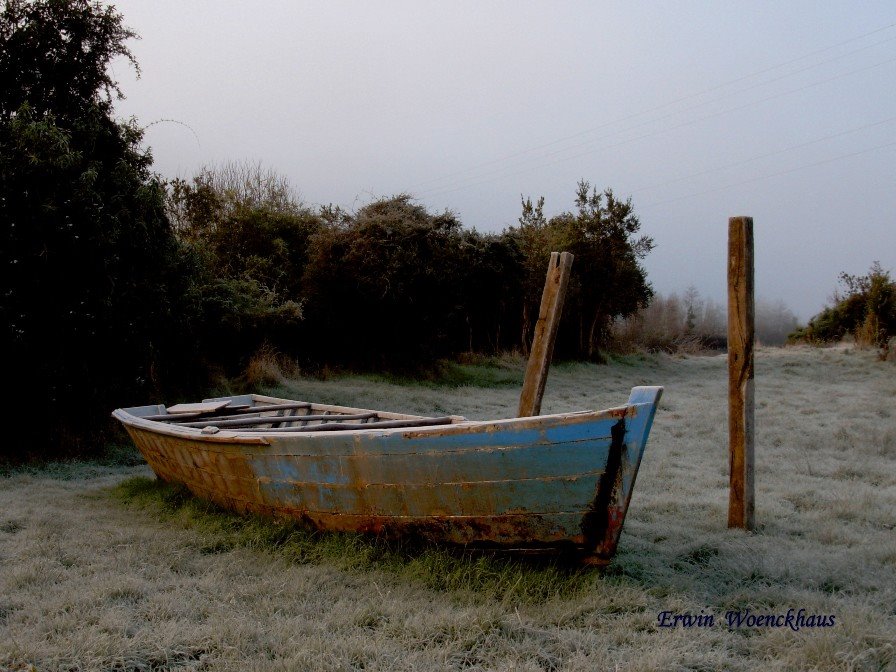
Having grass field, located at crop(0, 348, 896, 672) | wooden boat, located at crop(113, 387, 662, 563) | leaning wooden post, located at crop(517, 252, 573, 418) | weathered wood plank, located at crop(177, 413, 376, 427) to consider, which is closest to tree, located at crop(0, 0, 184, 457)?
grass field, located at crop(0, 348, 896, 672)

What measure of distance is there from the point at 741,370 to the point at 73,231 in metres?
7.58

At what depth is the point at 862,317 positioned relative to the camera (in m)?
22.1

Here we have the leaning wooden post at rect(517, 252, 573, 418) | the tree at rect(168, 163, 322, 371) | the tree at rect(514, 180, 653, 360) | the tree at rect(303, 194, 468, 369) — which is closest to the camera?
the leaning wooden post at rect(517, 252, 573, 418)

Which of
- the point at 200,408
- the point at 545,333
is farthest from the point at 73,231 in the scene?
the point at 545,333

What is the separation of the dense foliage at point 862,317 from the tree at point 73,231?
61.5 feet

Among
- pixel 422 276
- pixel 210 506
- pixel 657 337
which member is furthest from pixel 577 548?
pixel 657 337

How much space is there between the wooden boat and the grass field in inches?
7.7

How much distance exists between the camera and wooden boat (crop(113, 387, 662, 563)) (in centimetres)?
358

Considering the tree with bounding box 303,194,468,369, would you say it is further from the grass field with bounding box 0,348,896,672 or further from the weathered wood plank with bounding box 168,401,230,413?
the grass field with bounding box 0,348,896,672

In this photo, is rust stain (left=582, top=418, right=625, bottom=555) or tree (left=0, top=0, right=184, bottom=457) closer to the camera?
rust stain (left=582, top=418, right=625, bottom=555)

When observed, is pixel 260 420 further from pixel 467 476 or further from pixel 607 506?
pixel 607 506

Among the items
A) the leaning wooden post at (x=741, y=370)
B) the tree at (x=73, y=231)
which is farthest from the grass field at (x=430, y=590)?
the tree at (x=73, y=231)

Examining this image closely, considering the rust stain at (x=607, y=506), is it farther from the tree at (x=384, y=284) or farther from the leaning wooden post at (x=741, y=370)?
the tree at (x=384, y=284)

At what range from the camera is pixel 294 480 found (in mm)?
4555
